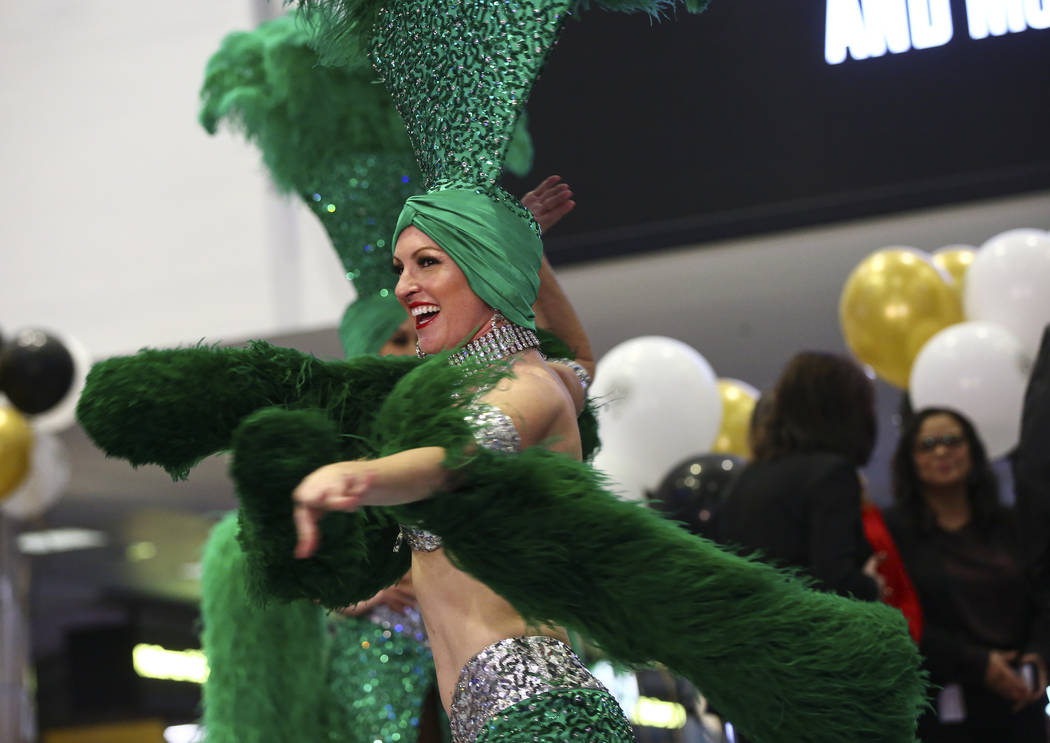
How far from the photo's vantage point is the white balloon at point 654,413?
15.0ft

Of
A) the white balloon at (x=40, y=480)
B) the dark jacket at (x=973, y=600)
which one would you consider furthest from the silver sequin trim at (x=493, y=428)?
the white balloon at (x=40, y=480)

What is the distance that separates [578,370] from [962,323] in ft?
9.35

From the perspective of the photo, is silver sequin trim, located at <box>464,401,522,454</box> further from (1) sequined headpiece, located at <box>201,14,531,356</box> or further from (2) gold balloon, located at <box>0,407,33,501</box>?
(2) gold balloon, located at <box>0,407,33,501</box>

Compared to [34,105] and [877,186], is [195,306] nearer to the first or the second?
[34,105]

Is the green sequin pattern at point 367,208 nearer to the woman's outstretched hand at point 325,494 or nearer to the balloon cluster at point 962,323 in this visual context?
the woman's outstretched hand at point 325,494

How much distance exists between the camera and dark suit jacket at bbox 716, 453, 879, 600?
2.67 metres

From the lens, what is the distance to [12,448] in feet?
16.8

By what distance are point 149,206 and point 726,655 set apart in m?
5.14

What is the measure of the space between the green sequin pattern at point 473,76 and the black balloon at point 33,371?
365 cm

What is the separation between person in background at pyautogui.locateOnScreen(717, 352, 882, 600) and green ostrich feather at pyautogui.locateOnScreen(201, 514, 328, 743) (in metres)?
0.95

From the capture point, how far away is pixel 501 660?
59.5 inches

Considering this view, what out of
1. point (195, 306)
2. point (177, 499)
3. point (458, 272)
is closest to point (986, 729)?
point (458, 272)


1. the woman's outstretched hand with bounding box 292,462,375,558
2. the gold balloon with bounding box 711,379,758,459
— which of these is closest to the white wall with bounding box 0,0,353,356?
the gold balloon with bounding box 711,379,758,459

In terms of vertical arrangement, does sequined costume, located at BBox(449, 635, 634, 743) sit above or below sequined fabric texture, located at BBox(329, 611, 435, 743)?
above
